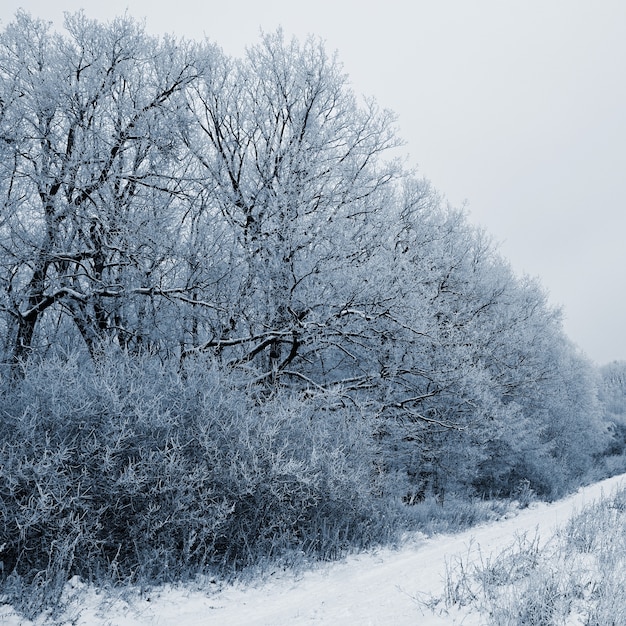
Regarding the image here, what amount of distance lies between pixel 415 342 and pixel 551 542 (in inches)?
202

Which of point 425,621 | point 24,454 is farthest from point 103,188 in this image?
point 425,621

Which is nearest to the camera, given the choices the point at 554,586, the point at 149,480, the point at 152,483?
the point at 554,586

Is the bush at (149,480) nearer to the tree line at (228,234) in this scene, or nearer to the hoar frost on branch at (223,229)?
the tree line at (228,234)

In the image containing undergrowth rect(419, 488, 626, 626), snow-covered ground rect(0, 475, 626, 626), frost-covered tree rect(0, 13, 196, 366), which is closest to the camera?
undergrowth rect(419, 488, 626, 626)

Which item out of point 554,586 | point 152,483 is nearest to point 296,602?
point 152,483

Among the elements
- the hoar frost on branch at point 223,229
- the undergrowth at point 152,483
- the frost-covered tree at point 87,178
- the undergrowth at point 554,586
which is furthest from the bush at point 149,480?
the frost-covered tree at point 87,178

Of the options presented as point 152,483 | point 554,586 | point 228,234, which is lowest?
point 554,586

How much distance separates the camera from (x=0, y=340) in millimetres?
10172

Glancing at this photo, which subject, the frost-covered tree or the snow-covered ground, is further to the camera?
the frost-covered tree

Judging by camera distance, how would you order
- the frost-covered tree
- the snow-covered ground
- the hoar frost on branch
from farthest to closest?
the hoar frost on branch
the frost-covered tree
the snow-covered ground

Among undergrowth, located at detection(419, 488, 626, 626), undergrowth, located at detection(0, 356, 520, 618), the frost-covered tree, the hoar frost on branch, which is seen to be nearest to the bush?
undergrowth, located at detection(0, 356, 520, 618)

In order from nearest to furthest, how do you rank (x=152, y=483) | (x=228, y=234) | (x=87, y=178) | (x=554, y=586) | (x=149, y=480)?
(x=554, y=586) → (x=149, y=480) → (x=152, y=483) → (x=87, y=178) → (x=228, y=234)

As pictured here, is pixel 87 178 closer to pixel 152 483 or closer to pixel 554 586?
pixel 152 483

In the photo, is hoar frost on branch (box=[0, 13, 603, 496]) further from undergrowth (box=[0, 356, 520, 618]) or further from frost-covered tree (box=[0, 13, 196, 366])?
undergrowth (box=[0, 356, 520, 618])
